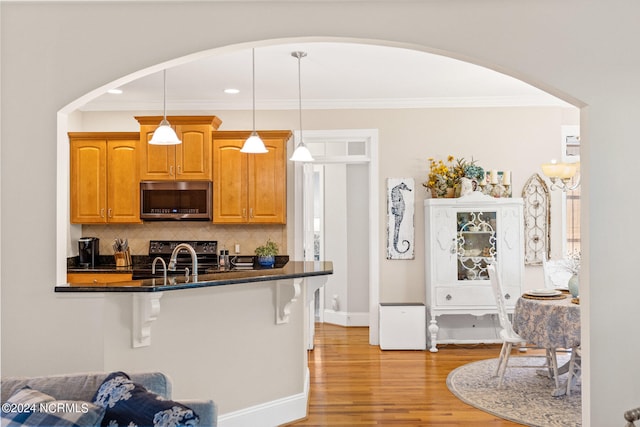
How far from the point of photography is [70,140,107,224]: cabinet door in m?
6.14

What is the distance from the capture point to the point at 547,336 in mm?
4371

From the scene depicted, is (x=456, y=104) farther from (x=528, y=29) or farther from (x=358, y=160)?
(x=528, y=29)

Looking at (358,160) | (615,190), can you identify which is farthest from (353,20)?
(358,160)

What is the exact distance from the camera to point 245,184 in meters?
6.12

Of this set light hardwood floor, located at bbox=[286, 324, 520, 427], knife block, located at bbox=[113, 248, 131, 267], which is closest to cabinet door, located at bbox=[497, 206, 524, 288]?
light hardwood floor, located at bbox=[286, 324, 520, 427]

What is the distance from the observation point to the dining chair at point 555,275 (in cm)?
554

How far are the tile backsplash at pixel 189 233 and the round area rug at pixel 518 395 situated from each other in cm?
249

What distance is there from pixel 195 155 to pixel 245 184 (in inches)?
24.8

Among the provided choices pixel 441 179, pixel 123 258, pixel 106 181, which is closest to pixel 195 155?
pixel 106 181

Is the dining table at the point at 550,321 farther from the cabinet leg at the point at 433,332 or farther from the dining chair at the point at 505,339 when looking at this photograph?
the cabinet leg at the point at 433,332

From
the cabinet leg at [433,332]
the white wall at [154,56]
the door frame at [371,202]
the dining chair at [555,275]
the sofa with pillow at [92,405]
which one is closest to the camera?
the sofa with pillow at [92,405]

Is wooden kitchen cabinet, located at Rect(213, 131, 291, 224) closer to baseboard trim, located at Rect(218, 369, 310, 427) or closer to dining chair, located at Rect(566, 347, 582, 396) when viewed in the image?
baseboard trim, located at Rect(218, 369, 310, 427)

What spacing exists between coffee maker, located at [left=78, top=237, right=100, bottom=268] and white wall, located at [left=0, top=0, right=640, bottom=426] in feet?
11.0

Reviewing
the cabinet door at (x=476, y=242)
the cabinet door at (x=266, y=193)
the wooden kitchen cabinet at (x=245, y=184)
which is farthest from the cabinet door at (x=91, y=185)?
the cabinet door at (x=476, y=242)
